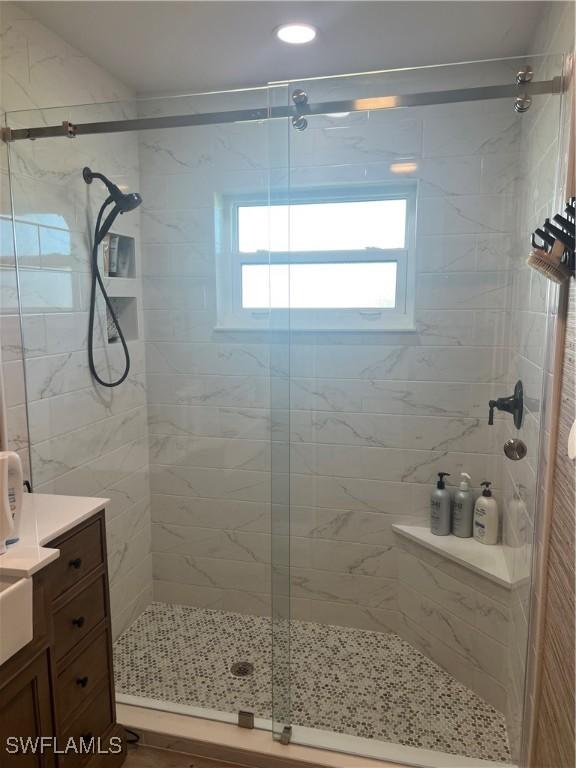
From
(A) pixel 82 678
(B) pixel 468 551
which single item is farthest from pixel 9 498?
(B) pixel 468 551

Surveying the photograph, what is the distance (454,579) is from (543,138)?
1.61 meters

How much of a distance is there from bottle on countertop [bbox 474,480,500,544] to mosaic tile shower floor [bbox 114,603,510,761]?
57cm

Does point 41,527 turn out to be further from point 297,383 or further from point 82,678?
point 297,383

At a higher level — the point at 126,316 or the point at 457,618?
the point at 126,316

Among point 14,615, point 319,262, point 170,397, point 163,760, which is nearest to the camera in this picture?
point 14,615

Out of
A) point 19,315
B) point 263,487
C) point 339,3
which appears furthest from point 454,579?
point 339,3

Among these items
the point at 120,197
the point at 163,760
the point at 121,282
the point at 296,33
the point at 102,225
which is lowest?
the point at 163,760

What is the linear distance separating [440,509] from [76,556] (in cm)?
141

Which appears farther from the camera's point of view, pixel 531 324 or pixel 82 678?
pixel 531 324

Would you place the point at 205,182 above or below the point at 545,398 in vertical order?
above

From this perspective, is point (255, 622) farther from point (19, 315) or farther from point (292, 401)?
point (19, 315)

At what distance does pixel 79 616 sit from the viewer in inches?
60.1

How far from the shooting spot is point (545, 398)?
1479 millimetres

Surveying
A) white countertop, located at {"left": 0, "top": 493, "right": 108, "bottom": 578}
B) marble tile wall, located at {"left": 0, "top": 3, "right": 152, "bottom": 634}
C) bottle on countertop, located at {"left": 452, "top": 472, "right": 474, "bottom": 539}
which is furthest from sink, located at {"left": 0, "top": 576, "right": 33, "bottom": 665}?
bottle on countertop, located at {"left": 452, "top": 472, "right": 474, "bottom": 539}
